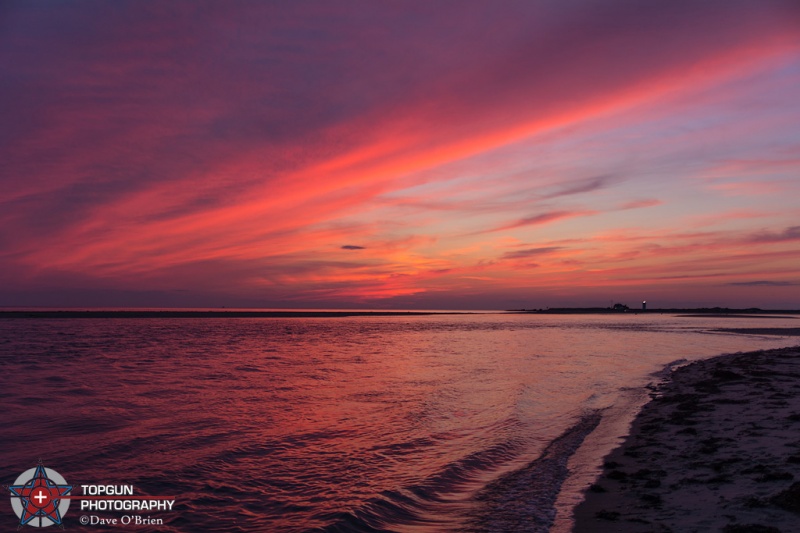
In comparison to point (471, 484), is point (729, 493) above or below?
above

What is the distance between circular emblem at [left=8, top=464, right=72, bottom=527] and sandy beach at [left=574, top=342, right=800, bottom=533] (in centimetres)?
847

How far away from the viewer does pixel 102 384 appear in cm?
2030

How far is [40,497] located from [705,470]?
12041 mm

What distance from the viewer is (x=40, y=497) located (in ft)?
27.4

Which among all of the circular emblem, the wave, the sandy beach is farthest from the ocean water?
the sandy beach

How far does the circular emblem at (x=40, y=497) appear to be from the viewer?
7.73 metres

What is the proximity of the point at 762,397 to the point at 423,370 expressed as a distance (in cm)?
1501

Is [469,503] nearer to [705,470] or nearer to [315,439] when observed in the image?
[705,470]

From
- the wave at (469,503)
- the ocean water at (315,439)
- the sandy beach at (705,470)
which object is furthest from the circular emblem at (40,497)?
the sandy beach at (705,470)

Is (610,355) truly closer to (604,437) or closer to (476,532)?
(604,437)

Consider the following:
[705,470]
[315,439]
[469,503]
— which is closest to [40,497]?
[315,439]

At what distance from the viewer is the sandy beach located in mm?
6715

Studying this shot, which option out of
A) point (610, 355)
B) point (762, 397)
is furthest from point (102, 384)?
point (610, 355)

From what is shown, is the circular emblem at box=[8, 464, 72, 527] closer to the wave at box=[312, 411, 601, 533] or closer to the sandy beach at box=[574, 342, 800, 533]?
the wave at box=[312, 411, 601, 533]
